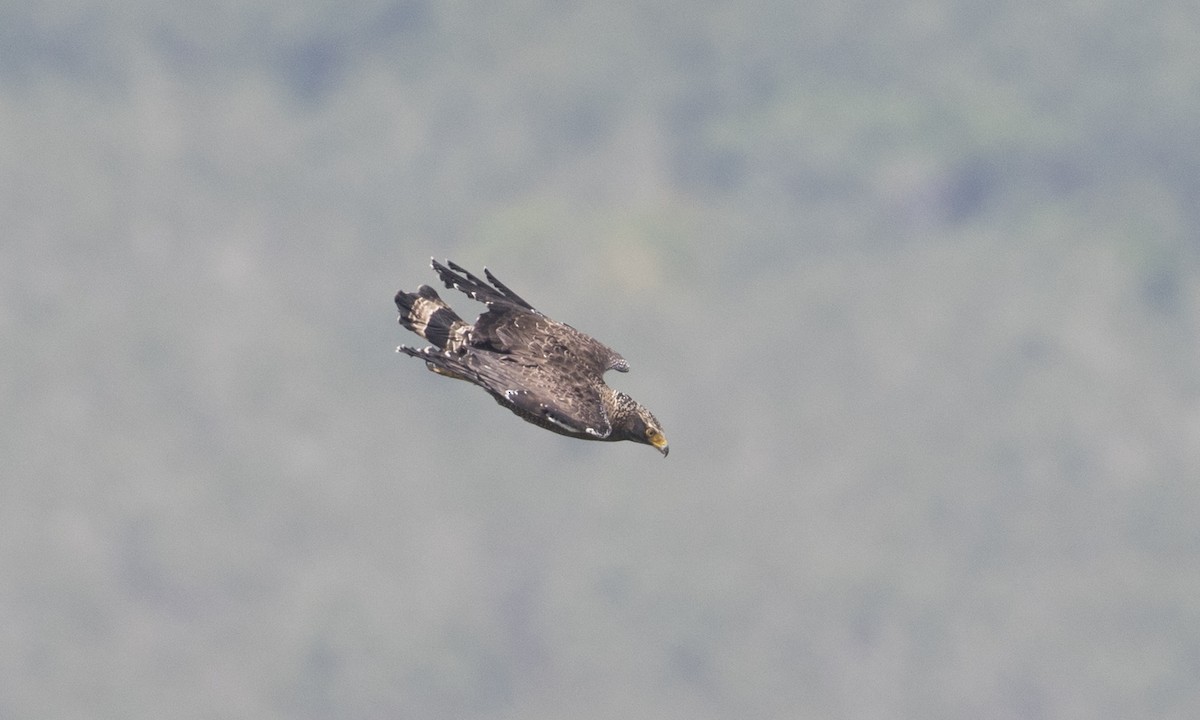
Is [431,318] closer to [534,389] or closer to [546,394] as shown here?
[534,389]

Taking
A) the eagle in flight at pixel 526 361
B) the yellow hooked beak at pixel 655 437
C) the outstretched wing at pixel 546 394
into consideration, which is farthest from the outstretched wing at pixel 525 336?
the yellow hooked beak at pixel 655 437

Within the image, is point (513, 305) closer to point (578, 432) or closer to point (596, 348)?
point (596, 348)

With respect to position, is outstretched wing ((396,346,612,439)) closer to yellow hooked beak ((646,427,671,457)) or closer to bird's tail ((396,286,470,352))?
bird's tail ((396,286,470,352))

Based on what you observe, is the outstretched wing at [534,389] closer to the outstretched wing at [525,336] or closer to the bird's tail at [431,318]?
the outstretched wing at [525,336]

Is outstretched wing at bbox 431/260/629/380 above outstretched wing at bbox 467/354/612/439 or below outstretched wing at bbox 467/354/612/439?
above

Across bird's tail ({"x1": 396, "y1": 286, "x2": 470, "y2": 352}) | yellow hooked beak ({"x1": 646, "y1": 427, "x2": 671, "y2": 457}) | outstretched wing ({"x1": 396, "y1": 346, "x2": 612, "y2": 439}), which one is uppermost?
bird's tail ({"x1": 396, "y1": 286, "x2": 470, "y2": 352})

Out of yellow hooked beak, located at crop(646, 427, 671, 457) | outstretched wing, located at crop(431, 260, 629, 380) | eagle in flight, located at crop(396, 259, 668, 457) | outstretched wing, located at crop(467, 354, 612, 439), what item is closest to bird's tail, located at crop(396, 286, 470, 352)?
eagle in flight, located at crop(396, 259, 668, 457)
